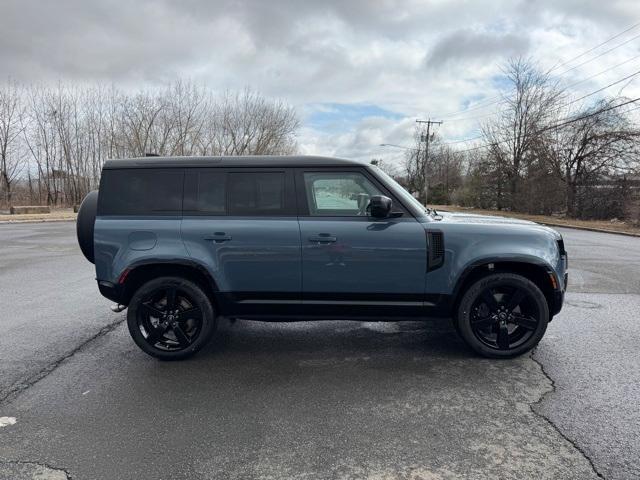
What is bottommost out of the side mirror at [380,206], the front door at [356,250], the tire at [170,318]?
the tire at [170,318]

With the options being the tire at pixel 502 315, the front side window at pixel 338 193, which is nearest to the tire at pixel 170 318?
the front side window at pixel 338 193

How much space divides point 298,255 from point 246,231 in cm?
53

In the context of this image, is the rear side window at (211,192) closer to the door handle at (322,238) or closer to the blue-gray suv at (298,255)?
the blue-gray suv at (298,255)

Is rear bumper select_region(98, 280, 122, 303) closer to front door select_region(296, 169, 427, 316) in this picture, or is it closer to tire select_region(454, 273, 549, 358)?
front door select_region(296, 169, 427, 316)

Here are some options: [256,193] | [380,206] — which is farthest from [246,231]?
[380,206]

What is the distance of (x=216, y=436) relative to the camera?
2879 mm

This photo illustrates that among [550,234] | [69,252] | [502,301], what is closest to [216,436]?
[502,301]

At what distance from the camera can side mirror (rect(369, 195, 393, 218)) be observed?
3.78 m

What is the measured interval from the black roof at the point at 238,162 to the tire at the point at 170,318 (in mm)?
1116

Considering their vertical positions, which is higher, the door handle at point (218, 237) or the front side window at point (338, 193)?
the front side window at point (338, 193)

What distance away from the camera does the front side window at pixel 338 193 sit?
4055mm

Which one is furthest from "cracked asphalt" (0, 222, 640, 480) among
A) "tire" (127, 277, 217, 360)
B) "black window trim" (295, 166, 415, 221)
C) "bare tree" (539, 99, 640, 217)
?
"bare tree" (539, 99, 640, 217)

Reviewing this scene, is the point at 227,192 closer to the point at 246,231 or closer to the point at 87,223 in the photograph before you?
the point at 246,231

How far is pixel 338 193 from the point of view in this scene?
4.14 m
